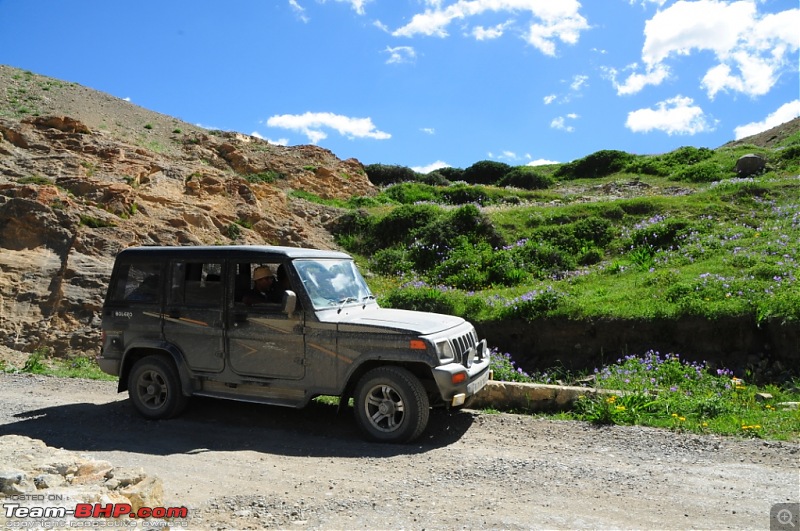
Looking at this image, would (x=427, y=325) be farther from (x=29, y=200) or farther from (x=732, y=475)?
(x=29, y=200)

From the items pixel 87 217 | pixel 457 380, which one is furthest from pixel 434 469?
pixel 87 217

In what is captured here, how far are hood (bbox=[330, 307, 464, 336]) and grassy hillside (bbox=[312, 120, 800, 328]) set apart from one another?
15.6ft

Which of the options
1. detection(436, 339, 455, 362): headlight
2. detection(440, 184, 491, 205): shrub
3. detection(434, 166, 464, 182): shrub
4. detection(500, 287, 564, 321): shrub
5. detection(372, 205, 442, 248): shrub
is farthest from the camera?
detection(434, 166, 464, 182): shrub

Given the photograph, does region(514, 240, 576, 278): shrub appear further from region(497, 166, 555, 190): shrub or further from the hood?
region(497, 166, 555, 190): shrub

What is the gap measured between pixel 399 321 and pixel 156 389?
320 centimetres

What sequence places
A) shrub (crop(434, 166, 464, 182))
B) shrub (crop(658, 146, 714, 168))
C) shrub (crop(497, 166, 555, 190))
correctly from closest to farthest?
1. shrub (crop(658, 146, 714, 168))
2. shrub (crop(497, 166, 555, 190))
3. shrub (crop(434, 166, 464, 182))

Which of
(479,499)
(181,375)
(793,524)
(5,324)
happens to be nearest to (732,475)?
(793,524)

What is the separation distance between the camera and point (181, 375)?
732 centimetres

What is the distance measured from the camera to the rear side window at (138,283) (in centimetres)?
764

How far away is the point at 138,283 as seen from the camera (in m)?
7.73

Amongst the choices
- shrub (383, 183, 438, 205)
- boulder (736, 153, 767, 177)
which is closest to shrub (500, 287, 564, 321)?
shrub (383, 183, 438, 205)

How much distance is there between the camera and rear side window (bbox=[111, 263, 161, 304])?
7.64 metres

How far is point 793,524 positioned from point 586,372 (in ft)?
19.7

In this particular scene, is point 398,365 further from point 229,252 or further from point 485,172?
point 485,172
